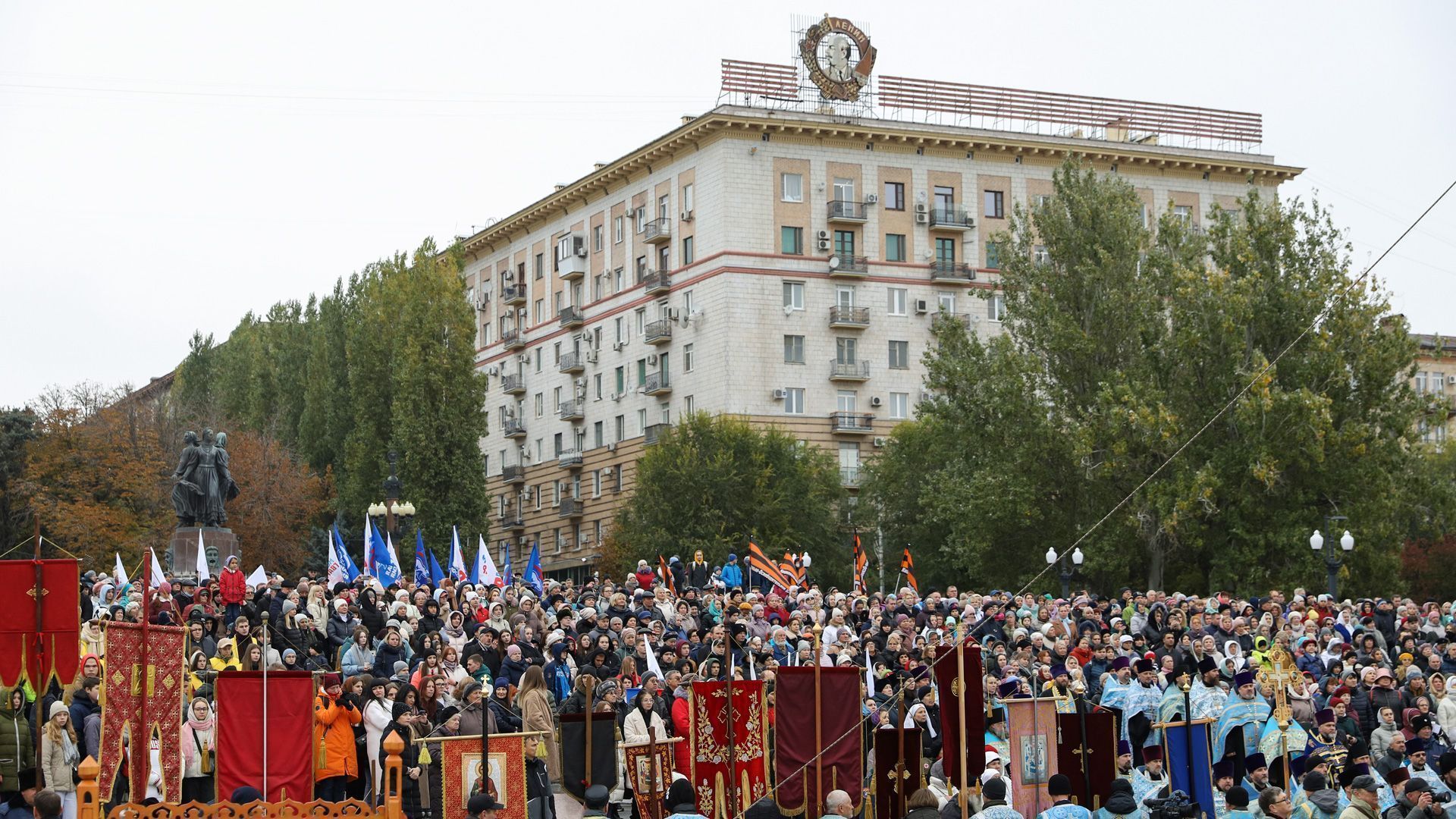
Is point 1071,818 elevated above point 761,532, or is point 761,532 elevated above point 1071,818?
point 761,532

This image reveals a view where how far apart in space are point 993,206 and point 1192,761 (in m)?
51.8

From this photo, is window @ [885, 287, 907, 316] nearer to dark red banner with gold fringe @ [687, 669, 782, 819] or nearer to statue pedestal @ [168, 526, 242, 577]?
statue pedestal @ [168, 526, 242, 577]

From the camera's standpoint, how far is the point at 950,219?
67812 millimetres

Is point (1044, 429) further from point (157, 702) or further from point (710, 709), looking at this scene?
point (157, 702)

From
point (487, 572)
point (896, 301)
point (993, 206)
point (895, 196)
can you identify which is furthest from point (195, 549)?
point (993, 206)

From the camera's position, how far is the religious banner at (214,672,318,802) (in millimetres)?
15836

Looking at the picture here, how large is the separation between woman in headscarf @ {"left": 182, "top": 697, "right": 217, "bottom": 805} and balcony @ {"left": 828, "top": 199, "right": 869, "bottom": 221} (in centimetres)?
5018

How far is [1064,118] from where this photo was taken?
69812mm

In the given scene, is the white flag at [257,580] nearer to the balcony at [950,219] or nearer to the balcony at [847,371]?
the balcony at [847,371]

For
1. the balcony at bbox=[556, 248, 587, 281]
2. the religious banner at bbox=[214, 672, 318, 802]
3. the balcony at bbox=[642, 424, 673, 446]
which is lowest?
the religious banner at bbox=[214, 672, 318, 802]

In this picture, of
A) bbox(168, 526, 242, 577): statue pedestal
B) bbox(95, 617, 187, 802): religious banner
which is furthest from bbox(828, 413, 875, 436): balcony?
bbox(95, 617, 187, 802): religious banner

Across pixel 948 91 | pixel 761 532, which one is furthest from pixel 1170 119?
pixel 761 532

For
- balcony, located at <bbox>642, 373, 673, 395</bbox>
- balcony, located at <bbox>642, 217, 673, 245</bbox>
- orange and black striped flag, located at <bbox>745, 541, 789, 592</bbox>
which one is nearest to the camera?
orange and black striped flag, located at <bbox>745, 541, 789, 592</bbox>

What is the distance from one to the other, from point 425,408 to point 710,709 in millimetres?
45830
